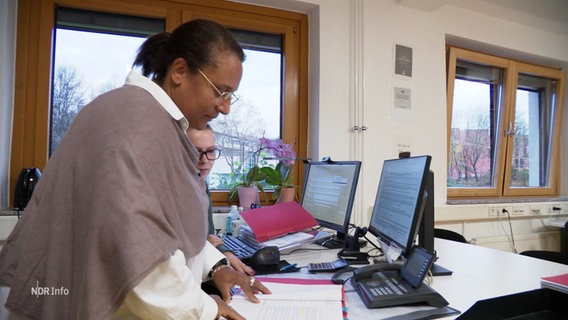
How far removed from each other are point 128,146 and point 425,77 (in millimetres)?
2631

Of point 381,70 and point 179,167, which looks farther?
point 381,70

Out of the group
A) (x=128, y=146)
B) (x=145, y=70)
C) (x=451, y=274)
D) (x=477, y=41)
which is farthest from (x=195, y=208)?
(x=477, y=41)

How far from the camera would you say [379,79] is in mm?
2521

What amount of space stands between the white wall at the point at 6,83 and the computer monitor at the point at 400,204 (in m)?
A: 2.03

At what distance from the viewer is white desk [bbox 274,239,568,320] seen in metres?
0.91

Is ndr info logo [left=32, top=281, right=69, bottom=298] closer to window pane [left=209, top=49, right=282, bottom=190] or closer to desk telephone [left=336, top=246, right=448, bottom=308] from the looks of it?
desk telephone [left=336, top=246, right=448, bottom=308]

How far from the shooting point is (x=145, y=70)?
37.8 inches

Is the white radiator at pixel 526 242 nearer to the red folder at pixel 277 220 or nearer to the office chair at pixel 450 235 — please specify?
the office chair at pixel 450 235

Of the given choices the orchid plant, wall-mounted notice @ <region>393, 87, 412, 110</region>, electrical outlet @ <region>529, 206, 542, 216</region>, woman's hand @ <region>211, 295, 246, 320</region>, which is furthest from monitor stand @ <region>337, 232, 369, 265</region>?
electrical outlet @ <region>529, 206, 542, 216</region>

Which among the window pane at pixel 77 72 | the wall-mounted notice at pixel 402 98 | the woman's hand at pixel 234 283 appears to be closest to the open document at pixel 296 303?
the woman's hand at pixel 234 283

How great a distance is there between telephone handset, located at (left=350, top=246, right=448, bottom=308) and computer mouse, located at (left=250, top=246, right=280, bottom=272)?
23 cm

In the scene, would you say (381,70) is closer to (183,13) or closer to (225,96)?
(183,13)

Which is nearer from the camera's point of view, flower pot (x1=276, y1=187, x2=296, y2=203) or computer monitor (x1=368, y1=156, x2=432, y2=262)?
computer monitor (x1=368, y1=156, x2=432, y2=262)

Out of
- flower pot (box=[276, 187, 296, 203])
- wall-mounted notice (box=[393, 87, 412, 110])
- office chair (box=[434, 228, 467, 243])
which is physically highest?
wall-mounted notice (box=[393, 87, 412, 110])
